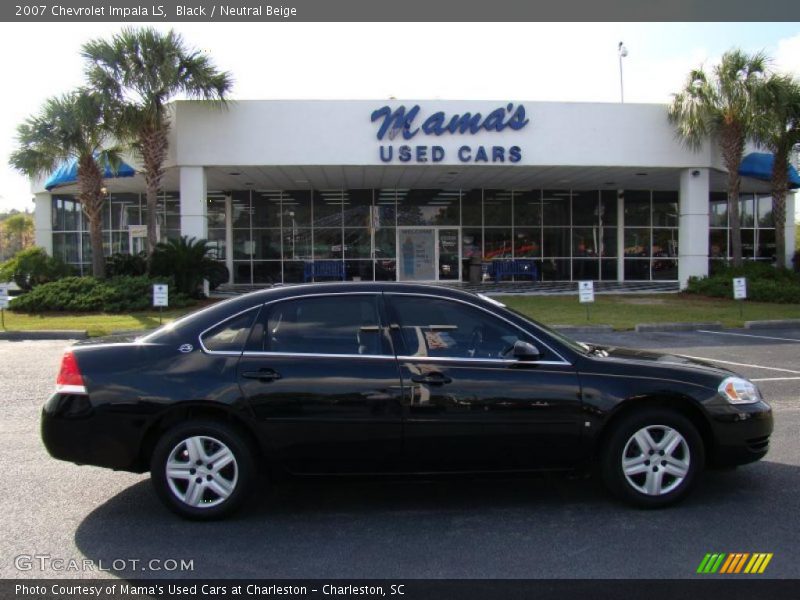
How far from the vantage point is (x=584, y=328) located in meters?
14.8

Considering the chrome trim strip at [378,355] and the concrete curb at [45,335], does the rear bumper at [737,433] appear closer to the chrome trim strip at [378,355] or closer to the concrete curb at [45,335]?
the chrome trim strip at [378,355]

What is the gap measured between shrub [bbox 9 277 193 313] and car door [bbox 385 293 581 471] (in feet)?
52.2

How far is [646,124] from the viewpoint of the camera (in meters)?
21.3

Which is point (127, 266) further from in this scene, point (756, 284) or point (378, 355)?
point (756, 284)

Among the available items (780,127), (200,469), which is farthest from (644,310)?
(200,469)

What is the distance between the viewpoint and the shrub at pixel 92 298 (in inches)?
728

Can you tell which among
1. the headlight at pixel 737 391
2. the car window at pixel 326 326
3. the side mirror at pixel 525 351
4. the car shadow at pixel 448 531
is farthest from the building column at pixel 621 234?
the car window at pixel 326 326

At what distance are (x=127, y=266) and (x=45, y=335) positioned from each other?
730cm

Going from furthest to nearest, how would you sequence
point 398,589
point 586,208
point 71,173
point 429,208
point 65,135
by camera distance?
point 586,208 → point 429,208 → point 71,173 → point 65,135 → point 398,589

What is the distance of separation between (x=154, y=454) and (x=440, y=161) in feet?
56.9

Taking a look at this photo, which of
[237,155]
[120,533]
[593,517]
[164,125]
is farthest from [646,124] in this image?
[120,533]

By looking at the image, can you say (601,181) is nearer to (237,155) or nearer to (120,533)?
(237,155)

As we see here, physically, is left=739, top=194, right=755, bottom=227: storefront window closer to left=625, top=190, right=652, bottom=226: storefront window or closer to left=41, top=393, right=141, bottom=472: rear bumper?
left=625, top=190, right=652, bottom=226: storefront window

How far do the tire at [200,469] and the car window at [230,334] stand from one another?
0.50 m
